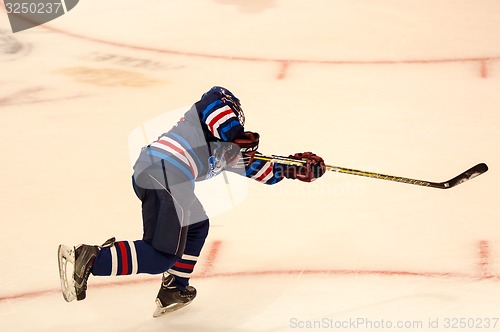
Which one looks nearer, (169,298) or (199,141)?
(199,141)

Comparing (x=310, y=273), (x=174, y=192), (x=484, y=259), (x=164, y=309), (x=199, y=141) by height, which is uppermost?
(x=199, y=141)

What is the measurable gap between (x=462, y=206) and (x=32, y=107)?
9.29 ft

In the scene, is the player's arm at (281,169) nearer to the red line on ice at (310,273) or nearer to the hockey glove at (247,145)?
the hockey glove at (247,145)

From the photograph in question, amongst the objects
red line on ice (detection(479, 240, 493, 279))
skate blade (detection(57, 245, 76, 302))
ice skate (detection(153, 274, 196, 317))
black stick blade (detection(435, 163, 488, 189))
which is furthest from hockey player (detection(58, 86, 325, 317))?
red line on ice (detection(479, 240, 493, 279))

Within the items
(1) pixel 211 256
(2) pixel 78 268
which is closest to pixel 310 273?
(1) pixel 211 256

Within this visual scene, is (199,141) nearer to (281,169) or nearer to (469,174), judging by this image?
(281,169)

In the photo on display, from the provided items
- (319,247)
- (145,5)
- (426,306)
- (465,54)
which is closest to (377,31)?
(465,54)

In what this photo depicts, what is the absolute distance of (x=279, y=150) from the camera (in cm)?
548

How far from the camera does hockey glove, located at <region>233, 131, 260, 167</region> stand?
3584mm

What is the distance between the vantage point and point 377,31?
7410 millimetres

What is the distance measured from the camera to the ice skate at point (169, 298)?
150 inches

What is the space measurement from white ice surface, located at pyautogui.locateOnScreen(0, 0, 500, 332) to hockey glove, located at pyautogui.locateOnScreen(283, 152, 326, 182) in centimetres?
49

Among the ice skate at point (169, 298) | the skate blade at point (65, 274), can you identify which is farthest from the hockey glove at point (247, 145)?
the skate blade at point (65, 274)

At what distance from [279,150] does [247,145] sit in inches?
74.3
